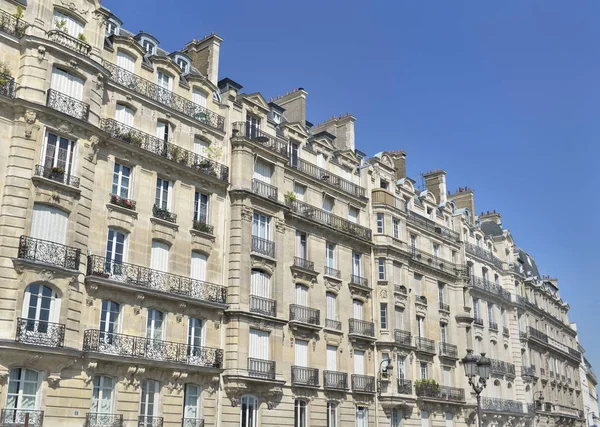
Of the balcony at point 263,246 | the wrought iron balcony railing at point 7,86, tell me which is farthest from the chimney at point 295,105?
the wrought iron balcony railing at point 7,86

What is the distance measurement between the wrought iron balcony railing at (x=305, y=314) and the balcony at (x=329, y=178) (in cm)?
636

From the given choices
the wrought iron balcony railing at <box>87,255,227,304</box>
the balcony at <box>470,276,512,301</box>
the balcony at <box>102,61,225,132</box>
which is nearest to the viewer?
the wrought iron balcony railing at <box>87,255,227,304</box>

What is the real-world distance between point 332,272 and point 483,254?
1884 centimetres

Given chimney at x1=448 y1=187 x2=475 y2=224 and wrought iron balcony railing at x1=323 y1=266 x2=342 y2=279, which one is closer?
wrought iron balcony railing at x1=323 y1=266 x2=342 y2=279

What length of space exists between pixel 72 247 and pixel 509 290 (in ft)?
120

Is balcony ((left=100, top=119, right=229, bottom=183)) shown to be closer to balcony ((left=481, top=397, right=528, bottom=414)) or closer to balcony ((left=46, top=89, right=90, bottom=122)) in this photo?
balcony ((left=46, top=89, right=90, bottom=122))

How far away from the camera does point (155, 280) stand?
80.5ft

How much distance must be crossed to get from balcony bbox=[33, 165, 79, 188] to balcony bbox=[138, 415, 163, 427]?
7.87 m

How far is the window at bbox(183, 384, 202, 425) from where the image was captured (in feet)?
81.7

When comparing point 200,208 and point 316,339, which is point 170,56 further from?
point 316,339

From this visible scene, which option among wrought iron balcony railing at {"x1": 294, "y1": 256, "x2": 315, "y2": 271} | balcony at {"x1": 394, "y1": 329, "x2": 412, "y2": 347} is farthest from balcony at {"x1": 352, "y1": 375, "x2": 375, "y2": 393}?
wrought iron balcony railing at {"x1": 294, "y1": 256, "x2": 315, "y2": 271}

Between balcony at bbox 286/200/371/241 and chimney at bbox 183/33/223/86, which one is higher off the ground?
chimney at bbox 183/33/223/86

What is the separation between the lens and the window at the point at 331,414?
3084cm

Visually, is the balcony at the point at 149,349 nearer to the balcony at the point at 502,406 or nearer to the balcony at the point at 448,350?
the balcony at the point at 448,350
